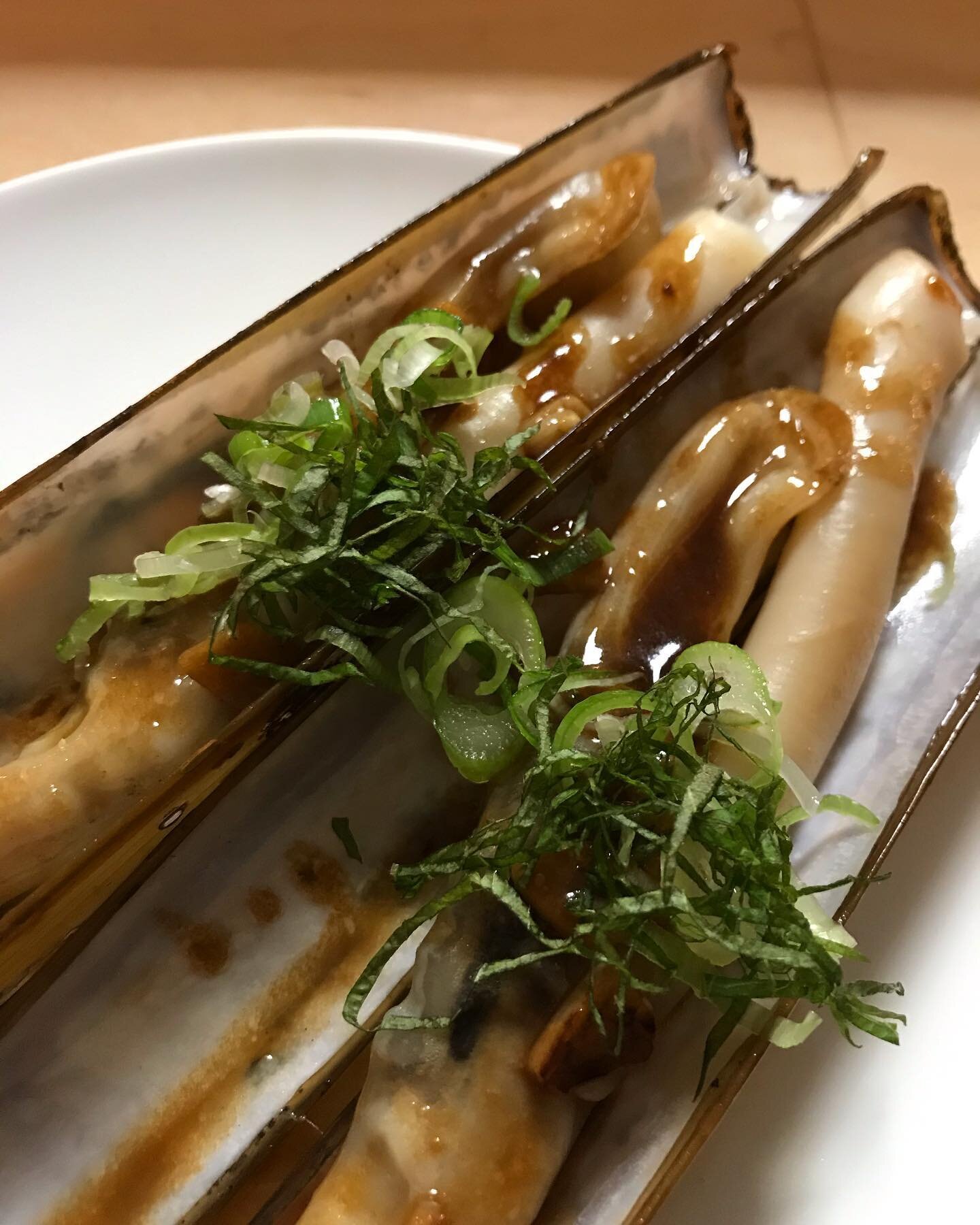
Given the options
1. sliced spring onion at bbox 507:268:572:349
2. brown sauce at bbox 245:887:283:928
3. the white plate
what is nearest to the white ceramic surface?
the white plate

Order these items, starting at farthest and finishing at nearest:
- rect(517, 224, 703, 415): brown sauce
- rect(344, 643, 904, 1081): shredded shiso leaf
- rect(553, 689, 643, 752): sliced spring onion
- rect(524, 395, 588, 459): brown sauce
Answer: rect(517, 224, 703, 415): brown sauce, rect(524, 395, 588, 459): brown sauce, rect(553, 689, 643, 752): sliced spring onion, rect(344, 643, 904, 1081): shredded shiso leaf

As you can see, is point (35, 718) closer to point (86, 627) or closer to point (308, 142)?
point (86, 627)

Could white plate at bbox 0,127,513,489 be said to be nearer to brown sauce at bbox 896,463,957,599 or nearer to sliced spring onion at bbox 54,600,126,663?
sliced spring onion at bbox 54,600,126,663

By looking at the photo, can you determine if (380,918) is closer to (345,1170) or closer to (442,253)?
(345,1170)

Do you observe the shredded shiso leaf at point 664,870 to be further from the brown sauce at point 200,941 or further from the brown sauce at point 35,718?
the brown sauce at point 35,718

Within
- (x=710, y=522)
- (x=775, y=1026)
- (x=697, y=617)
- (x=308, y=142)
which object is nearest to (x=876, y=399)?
(x=710, y=522)

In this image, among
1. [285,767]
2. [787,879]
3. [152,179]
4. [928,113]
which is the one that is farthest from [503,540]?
[928,113]
